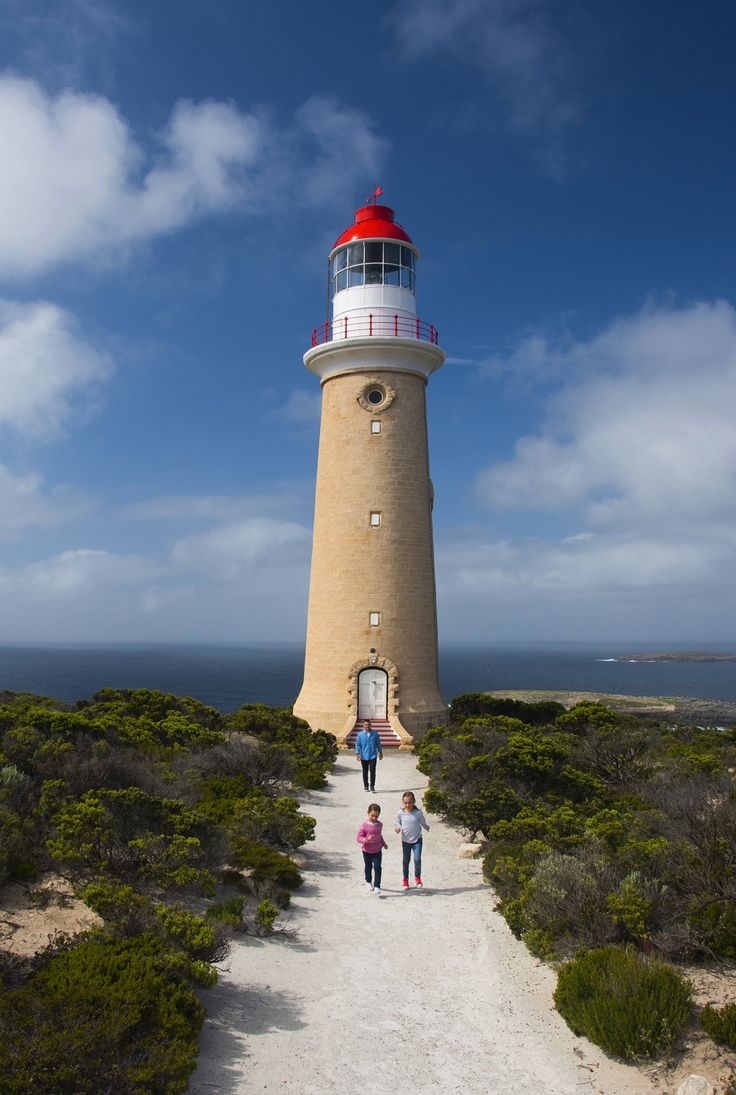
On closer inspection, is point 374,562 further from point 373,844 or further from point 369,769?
point 373,844

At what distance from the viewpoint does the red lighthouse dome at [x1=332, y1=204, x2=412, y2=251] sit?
2061cm

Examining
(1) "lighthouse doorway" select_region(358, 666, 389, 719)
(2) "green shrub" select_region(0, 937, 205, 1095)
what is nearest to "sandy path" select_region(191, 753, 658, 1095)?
(2) "green shrub" select_region(0, 937, 205, 1095)

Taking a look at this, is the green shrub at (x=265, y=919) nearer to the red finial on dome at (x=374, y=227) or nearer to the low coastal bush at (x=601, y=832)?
the low coastal bush at (x=601, y=832)

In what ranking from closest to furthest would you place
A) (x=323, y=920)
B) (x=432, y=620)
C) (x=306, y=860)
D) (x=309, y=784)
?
(x=323, y=920)
(x=306, y=860)
(x=309, y=784)
(x=432, y=620)

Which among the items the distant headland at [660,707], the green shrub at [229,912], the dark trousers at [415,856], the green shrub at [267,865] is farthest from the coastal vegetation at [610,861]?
the distant headland at [660,707]

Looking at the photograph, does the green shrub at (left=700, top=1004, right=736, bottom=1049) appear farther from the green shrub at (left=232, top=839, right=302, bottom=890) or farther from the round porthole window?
the round porthole window

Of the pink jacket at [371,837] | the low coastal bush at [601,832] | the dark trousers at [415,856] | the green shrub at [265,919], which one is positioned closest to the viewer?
the low coastal bush at [601,832]

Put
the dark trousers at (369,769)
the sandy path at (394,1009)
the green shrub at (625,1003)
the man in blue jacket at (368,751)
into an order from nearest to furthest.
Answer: the sandy path at (394,1009) → the green shrub at (625,1003) → the man in blue jacket at (368,751) → the dark trousers at (369,769)

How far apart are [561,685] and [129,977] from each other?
3862 inches

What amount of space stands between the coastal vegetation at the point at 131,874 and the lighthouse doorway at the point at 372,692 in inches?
178

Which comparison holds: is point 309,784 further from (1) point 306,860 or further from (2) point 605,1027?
(2) point 605,1027

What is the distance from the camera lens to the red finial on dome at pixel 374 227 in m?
20.6

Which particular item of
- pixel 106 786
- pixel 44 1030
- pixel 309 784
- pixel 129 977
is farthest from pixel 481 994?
pixel 309 784

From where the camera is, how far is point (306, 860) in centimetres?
1059
